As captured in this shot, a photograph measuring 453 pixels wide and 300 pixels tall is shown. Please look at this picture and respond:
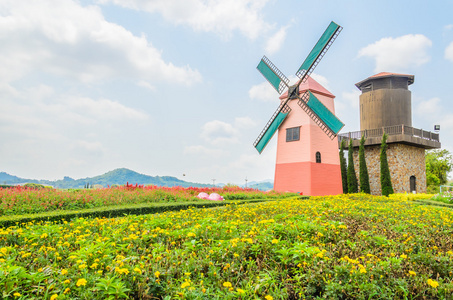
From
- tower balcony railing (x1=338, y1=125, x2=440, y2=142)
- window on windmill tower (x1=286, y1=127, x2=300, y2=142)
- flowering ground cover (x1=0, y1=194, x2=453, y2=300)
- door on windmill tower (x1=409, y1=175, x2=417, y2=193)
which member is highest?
tower balcony railing (x1=338, y1=125, x2=440, y2=142)

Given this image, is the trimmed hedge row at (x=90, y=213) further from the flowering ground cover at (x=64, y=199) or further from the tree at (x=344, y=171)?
the tree at (x=344, y=171)

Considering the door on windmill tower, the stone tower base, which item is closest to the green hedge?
the stone tower base

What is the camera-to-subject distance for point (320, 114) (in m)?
18.6

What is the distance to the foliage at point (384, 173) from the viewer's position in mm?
20264

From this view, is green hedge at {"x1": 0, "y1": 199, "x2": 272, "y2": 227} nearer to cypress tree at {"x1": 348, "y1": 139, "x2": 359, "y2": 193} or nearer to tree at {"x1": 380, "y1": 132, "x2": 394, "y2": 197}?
cypress tree at {"x1": 348, "y1": 139, "x2": 359, "y2": 193}

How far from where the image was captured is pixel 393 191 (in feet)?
67.7

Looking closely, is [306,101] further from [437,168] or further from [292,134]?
[437,168]

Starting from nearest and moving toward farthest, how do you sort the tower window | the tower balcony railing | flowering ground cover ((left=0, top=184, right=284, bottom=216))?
1. flowering ground cover ((left=0, top=184, right=284, bottom=216))
2. the tower window
3. the tower balcony railing

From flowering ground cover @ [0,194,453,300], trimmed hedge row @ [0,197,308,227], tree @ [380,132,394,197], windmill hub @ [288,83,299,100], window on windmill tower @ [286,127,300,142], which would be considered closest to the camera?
flowering ground cover @ [0,194,453,300]

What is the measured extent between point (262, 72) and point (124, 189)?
1365 cm

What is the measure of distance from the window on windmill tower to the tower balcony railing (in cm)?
540

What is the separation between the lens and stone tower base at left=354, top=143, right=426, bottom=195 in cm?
2097

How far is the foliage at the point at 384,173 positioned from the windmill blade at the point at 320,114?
13.4ft

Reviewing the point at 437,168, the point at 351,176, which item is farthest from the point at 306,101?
the point at 437,168
